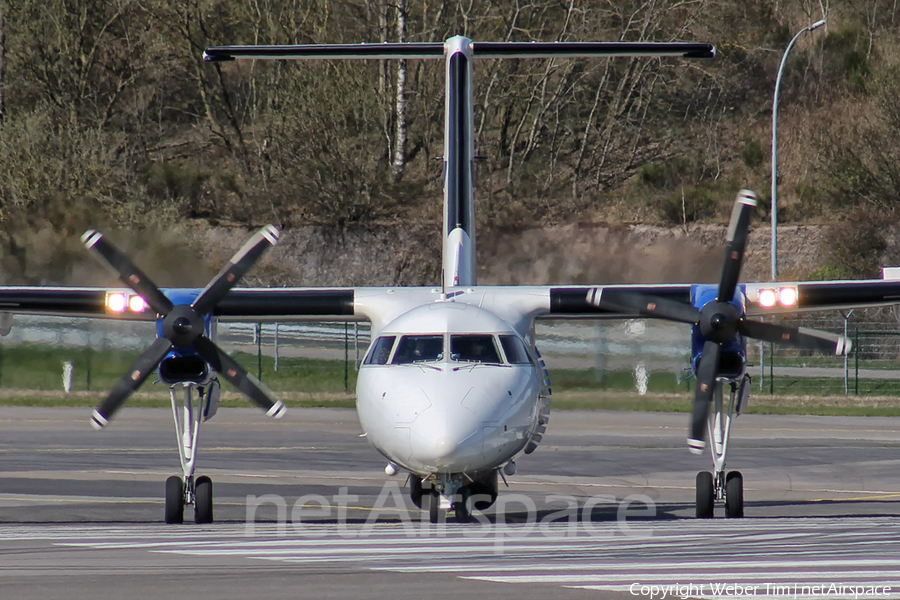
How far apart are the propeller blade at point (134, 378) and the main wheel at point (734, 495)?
7.41 m

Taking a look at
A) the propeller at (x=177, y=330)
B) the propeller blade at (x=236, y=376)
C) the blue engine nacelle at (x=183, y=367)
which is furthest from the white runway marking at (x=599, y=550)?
the blue engine nacelle at (x=183, y=367)

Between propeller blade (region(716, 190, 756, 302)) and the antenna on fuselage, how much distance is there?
107 inches

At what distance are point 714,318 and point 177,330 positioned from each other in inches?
261

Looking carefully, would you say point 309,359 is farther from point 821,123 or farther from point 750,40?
point 750,40

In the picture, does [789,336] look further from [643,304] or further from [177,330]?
[177,330]

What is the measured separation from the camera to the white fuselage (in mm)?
11750

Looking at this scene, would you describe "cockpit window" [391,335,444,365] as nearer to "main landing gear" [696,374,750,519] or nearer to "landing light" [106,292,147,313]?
"main landing gear" [696,374,750,519]

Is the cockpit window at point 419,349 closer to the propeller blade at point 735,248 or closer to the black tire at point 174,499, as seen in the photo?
the black tire at point 174,499

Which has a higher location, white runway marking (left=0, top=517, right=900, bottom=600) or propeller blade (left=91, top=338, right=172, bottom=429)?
propeller blade (left=91, top=338, right=172, bottom=429)

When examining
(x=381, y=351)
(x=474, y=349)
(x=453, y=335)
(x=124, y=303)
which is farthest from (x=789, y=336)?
(x=124, y=303)

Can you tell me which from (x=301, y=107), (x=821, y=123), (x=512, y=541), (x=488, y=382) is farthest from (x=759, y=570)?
(x=821, y=123)

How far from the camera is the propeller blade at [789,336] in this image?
48.3ft

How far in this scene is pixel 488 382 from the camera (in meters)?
12.4

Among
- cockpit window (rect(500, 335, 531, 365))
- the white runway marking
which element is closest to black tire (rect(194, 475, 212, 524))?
the white runway marking
